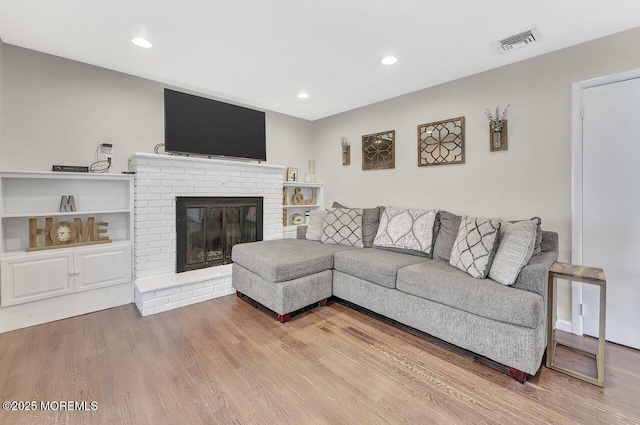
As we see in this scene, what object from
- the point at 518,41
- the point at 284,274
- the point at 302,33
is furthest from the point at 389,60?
the point at 284,274

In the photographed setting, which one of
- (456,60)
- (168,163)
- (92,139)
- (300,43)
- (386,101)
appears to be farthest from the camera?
(386,101)

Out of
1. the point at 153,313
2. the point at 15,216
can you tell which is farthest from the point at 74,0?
the point at 153,313

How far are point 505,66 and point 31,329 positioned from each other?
4720mm

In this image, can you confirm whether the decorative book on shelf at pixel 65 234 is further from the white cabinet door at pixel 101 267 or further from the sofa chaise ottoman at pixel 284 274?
the sofa chaise ottoman at pixel 284 274

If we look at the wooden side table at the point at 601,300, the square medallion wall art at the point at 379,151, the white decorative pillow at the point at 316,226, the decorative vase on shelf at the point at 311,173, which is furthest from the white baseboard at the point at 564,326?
the decorative vase on shelf at the point at 311,173

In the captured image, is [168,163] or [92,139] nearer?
[92,139]

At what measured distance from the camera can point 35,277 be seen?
7.84 feet

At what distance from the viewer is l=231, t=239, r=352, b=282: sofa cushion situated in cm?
252

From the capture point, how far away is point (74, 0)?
72.3 inches

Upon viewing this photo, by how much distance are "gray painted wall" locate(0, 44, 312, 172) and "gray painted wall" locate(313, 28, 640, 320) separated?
8.92ft

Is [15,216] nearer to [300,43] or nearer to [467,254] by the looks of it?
[300,43]

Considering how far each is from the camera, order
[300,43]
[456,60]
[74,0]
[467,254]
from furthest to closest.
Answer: [456,60] → [300,43] → [467,254] → [74,0]

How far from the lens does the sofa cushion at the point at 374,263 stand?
7.92ft

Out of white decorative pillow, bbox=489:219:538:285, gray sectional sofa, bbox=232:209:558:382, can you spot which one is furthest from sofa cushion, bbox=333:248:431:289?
white decorative pillow, bbox=489:219:538:285
